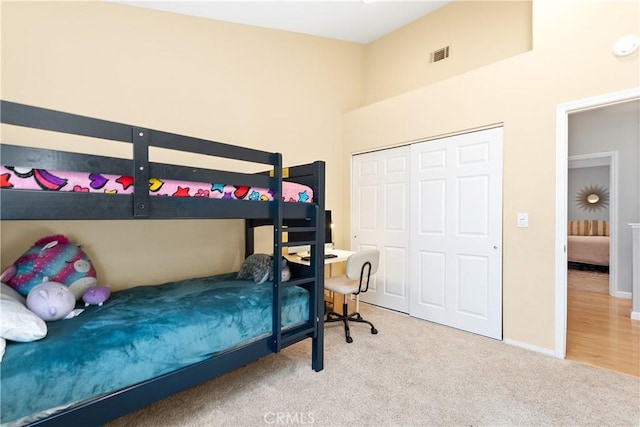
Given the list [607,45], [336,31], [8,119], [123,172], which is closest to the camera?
[8,119]

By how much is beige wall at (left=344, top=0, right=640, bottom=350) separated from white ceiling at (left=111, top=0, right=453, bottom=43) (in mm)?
1314

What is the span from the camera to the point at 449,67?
3.63m

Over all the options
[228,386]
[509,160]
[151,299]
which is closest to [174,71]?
[151,299]

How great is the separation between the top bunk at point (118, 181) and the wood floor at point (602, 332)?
2884 millimetres

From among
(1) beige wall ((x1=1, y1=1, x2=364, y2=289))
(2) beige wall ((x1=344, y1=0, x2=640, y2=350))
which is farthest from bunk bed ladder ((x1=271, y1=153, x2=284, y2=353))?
(2) beige wall ((x1=344, y1=0, x2=640, y2=350))

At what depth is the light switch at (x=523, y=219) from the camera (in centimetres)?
267

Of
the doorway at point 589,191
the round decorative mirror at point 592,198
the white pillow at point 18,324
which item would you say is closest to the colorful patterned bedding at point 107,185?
the white pillow at point 18,324

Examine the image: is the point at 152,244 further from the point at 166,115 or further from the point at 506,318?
the point at 506,318

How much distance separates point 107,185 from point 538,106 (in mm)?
3255

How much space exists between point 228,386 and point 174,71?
9.11ft

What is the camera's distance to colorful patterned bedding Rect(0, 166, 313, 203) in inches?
46.0

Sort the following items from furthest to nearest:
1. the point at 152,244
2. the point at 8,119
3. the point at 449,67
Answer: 1. the point at 449,67
2. the point at 152,244
3. the point at 8,119

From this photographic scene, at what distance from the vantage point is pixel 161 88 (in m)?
2.75

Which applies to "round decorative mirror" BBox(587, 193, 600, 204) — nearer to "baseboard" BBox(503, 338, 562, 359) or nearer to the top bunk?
"baseboard" BBox(503, 338, 562, 359)
